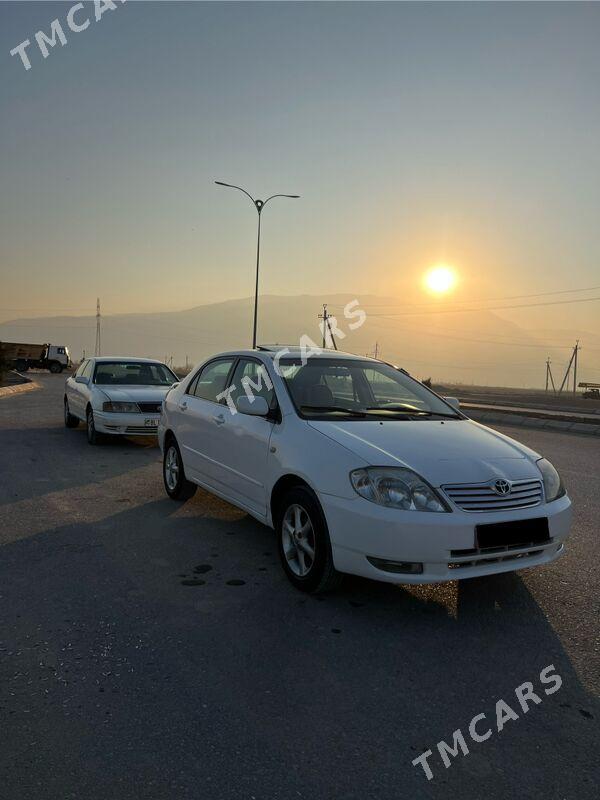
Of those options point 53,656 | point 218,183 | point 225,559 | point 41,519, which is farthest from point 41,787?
point 218,183

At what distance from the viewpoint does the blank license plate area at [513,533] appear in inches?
138

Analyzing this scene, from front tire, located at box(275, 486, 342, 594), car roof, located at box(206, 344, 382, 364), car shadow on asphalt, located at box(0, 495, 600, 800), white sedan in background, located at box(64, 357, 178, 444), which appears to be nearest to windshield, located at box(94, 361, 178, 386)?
white sedan in background, located at box(64, 357, 178, 444)

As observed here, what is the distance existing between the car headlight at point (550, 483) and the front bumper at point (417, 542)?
0.23 m

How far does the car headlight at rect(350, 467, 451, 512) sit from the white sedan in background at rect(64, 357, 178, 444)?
5922mm

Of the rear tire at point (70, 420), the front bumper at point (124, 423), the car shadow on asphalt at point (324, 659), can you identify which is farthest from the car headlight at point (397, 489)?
the rear tire at point (70, 420)

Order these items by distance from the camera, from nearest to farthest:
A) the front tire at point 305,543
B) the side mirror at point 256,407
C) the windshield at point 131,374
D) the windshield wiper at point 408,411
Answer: the front tire at point 305,543
the side mirror at point 256,407
the windshield wiper at point 408,411
the windshield at point 131,374

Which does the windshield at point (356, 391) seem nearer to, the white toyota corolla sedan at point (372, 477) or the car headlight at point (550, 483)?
the white toyota corolla sedan at point (372, 477)

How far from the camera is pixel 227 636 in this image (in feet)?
11.1

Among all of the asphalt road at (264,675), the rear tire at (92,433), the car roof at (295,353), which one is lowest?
the asphalt road at (264,675)

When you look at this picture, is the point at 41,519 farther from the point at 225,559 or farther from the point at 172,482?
the point at 225,559

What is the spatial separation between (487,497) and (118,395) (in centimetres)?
769

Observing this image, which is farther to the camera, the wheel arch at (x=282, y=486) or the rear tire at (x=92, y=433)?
the rear tire at (x=92, y=433)

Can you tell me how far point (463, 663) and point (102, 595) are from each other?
2.20 meters

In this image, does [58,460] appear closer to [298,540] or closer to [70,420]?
[70,420]
